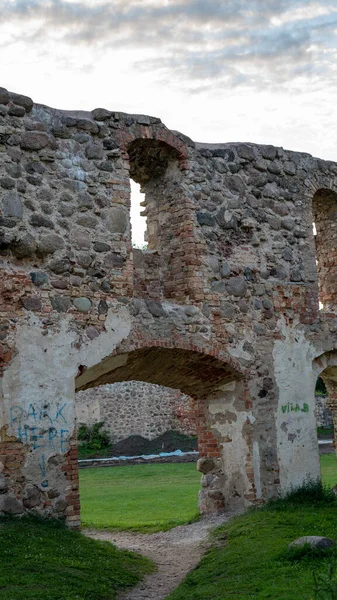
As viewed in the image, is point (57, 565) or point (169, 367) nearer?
point (57, 565)

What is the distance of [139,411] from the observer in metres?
23.0

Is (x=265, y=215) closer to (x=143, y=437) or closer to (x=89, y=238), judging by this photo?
(x=89, y=238)

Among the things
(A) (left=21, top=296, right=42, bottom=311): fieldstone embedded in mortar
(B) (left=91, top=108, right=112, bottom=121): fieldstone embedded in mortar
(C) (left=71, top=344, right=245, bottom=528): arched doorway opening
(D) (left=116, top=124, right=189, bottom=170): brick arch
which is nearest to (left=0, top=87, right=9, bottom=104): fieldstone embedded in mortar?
(B) (left=91, top=108, right=112, bottom=121): fieldstone embedded in mortar

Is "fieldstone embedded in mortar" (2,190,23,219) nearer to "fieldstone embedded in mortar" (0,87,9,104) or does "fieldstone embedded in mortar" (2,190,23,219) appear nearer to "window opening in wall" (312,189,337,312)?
"fieldstone embedded in mortar" (0,87,9,104)

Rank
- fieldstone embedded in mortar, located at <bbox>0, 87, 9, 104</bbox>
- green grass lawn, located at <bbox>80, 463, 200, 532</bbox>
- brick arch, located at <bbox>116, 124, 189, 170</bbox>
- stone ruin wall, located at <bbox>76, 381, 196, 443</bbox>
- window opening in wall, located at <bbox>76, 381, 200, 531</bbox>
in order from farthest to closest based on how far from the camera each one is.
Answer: stone ruin wall, located at <bbox>76, 381, 196, 443</bbox> < window opening in wall, located at <bbox>76, 381, 200, 531</bbox> < green grass lawn, located at <bbox>80, 463, 200, 532</bbox> < brick arch, located at <bbox>116, 124, 189, 170</bbox> < fieldstone embedded in mortar, located at <bbox>0, 87, 9, 104</bbox>

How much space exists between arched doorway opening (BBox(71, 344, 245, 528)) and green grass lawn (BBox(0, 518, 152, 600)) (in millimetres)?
2008

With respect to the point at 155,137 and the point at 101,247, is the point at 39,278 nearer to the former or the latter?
the point at 101,247

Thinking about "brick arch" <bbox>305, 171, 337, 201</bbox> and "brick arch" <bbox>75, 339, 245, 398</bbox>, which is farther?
"brick arch" <bbox>305, 171, 337, 201</bbox>

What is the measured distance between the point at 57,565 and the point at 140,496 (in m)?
6.96

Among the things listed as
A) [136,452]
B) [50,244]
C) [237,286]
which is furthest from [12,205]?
[136,452]

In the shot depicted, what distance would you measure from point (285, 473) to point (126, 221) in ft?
13.2

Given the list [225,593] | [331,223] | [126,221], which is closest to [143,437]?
[331,223]

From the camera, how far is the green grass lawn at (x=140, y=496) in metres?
10.5

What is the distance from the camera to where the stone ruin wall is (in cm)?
2289
